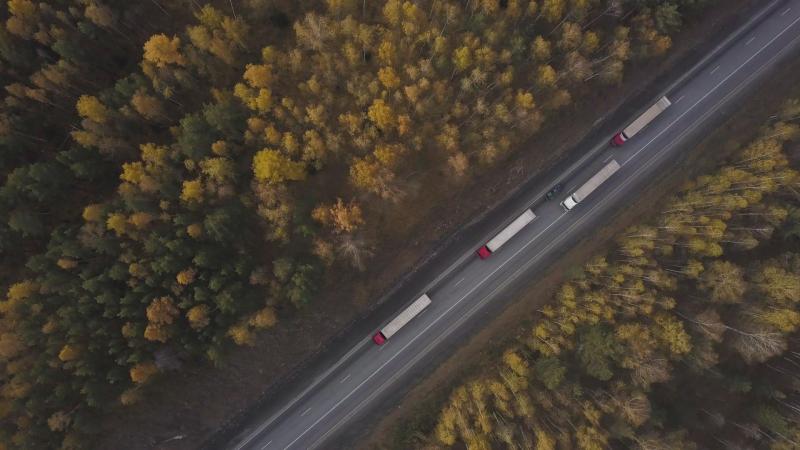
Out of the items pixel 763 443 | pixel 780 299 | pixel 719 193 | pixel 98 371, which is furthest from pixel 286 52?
pixel 763 443

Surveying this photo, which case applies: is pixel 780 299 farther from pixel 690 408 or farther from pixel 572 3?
pixel 572 3

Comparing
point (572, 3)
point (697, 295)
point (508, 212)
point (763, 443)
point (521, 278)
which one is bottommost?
point (763, 443)

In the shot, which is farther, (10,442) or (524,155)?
(524,155)

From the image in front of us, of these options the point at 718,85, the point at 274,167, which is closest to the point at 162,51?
the point at 274,167

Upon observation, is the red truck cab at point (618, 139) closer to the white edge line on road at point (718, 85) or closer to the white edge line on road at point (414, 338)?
the white edge line on road at point (718, 85)

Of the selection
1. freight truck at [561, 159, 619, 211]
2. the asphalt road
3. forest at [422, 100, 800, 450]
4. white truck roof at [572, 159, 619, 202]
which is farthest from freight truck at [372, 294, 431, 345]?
white truck roof at [572, 159, 619, 202]

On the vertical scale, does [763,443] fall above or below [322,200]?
below
